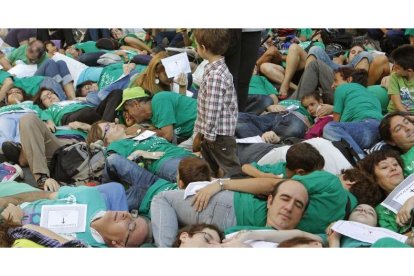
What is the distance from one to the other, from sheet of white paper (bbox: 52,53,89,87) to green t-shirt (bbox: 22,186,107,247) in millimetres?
2828

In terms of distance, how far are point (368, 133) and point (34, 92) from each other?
3.33 metres

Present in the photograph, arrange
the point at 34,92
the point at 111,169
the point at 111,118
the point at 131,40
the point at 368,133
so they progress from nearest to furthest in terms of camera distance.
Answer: the point at 111,169, the point at 368,133, the point at 111,118, the point at 34,92, the point at 131,40

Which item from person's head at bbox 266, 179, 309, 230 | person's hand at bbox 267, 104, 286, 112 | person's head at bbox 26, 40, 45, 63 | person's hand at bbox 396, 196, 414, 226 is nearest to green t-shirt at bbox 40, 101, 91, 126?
person's head at bbox 26, 40, 45, 63

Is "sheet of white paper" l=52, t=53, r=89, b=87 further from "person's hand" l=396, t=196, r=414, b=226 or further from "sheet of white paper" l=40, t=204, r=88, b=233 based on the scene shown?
"person's hand" l=396, t=196, r=414, b=226

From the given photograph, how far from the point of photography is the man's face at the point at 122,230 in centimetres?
347

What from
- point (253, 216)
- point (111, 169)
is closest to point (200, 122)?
point (111, 169)

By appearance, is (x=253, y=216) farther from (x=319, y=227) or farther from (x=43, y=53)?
(x=43, y=53)

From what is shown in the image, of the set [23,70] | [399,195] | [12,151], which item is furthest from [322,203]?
[23,70]

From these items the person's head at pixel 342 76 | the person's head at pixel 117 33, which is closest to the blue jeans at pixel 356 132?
the person's head at pixel 342 76

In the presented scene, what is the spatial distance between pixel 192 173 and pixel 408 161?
4.68ft

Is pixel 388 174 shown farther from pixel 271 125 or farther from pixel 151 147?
pixel 151 147

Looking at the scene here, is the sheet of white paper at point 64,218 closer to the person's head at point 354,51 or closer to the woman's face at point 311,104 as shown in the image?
the woman's face at point 311,104

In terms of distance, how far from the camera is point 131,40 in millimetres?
8094

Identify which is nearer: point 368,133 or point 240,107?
point 368,133
